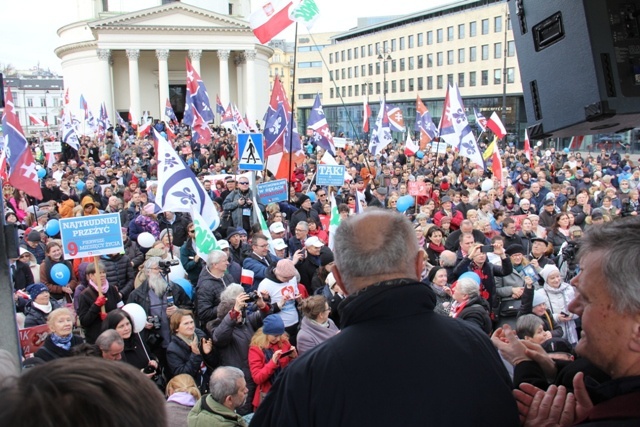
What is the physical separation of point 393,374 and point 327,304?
339 centimetres

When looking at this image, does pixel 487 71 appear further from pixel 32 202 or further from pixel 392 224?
pixel 392 224

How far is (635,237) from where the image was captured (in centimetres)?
173

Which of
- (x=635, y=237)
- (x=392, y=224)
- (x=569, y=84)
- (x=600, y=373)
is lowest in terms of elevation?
(x=600, y=373)

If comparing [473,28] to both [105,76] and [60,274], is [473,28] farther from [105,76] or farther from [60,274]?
[60,274]

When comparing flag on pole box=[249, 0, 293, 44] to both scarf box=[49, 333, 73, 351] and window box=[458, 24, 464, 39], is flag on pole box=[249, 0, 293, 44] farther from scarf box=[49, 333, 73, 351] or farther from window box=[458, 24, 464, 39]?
window box=[458, 24, 464, 39]

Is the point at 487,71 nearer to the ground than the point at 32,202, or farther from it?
farther from it

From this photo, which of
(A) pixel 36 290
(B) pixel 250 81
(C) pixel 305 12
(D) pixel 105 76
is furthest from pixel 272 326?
(D) pixel 105 76

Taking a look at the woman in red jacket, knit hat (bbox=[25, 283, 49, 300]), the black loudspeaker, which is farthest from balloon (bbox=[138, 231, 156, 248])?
the black loudspeaker

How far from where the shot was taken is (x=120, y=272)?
7668 millimetres

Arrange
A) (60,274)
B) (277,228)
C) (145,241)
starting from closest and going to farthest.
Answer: (60,274) → (145,241) → (277,228)

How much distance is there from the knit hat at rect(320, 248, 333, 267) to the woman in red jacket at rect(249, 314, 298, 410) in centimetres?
256

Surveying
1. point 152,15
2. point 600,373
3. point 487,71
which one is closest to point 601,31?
point 600,373

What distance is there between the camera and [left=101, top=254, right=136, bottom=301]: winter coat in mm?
7496

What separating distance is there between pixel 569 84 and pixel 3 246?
269 centimetres
